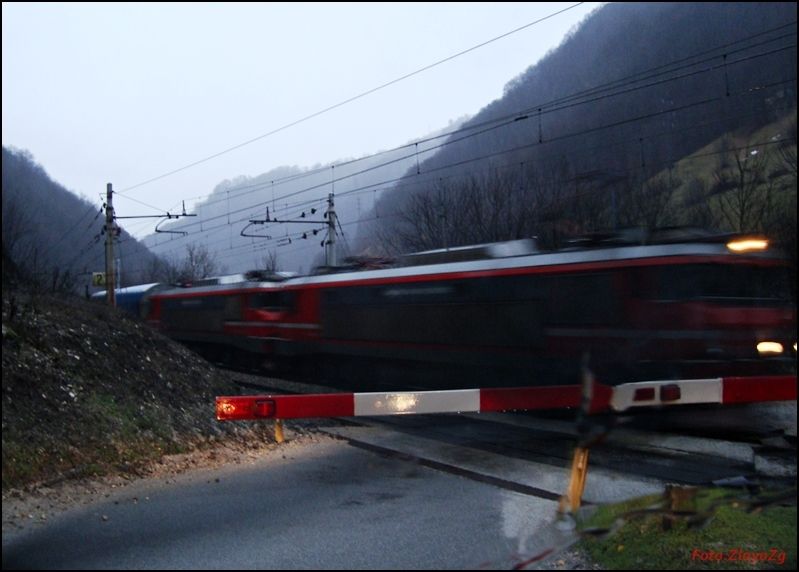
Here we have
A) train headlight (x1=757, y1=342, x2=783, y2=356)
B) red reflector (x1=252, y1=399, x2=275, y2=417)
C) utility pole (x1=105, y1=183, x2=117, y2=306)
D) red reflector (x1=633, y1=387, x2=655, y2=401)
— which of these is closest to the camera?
red reflector (x1=633, y1=387, x2=655, y2=401)

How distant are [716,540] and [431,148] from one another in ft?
35.2

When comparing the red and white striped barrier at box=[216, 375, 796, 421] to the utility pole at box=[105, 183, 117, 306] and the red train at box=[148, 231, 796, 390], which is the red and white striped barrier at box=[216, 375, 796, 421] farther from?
the utility pole at box=[105, 183, 117, 306]

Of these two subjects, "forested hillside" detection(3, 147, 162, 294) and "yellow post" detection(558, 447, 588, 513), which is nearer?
"yellow post" detection(558, 447, 588, 513)

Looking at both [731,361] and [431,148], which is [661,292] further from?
[431,148]

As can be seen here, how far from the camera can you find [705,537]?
14.8 ft

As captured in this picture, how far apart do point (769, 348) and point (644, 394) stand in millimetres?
4566

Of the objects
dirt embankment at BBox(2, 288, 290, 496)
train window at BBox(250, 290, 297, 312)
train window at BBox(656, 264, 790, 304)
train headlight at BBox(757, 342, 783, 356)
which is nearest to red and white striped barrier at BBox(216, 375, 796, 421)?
dirt embankment at BBox(2, 288, 290, 496)

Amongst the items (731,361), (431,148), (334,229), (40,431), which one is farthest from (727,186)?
(334,229)

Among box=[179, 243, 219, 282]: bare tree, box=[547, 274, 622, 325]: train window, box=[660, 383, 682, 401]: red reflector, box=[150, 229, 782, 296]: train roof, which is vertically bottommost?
box=[660, 383, 682, 401]: red reflector

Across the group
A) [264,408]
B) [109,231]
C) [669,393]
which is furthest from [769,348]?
[109,231]

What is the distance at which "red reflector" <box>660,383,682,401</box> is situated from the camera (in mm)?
5328

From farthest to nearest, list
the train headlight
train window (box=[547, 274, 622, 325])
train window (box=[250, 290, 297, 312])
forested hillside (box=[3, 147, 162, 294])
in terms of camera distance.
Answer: train window (box=[250, 290, 297, 312]) → train window (box=[547, 274, 622, 325]) → the train headlight → forested hillside (box=[3, 147, 162, 294])

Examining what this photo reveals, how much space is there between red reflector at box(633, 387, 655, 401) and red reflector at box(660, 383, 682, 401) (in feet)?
0.35

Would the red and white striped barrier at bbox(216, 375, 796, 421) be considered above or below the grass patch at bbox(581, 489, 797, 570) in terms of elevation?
above
